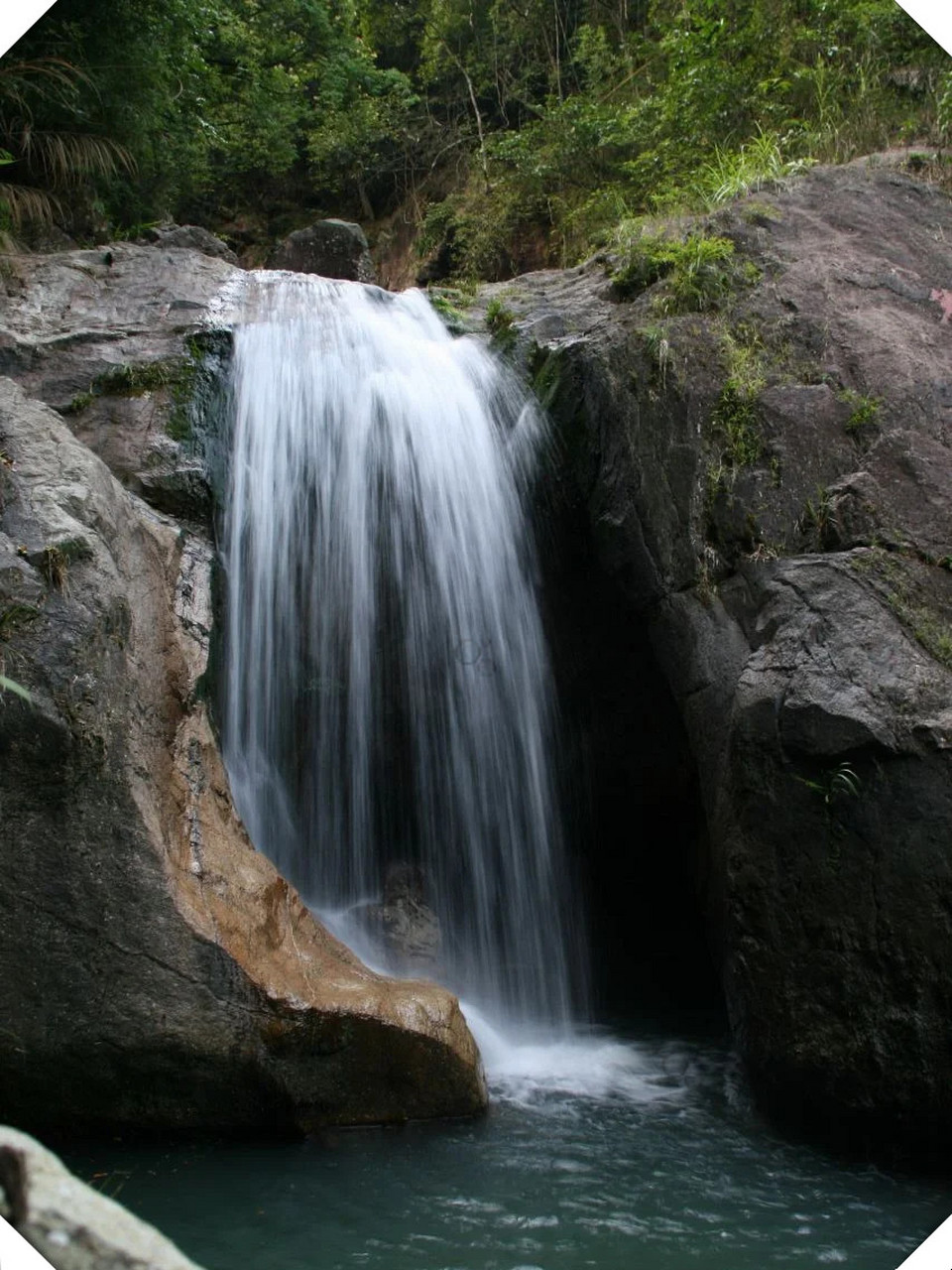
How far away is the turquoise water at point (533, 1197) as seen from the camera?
3.69 metres

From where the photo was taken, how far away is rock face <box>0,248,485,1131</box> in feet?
14.2

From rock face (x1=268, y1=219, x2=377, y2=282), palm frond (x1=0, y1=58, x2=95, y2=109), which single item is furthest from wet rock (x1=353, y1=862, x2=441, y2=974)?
rock face (x1=268, y1=219, x2=377, y2=282)

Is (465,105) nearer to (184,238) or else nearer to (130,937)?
(184,238)

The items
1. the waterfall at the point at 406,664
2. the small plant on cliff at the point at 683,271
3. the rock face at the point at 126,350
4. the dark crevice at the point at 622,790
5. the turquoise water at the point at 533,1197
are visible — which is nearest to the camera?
the turquoise water at the point at 533,1197

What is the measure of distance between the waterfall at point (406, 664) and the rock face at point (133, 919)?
1514mm

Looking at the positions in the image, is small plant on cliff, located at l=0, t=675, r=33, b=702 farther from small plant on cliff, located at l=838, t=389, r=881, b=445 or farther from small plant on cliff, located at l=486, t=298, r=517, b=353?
small plant on cliff, located at l=486, t=298, r=517, b=353

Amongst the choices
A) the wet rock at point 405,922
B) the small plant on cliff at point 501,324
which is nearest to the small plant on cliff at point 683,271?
the small plant on cliff at point 501,324

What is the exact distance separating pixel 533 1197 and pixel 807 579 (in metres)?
3.08

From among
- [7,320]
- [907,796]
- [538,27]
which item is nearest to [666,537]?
[907,796]

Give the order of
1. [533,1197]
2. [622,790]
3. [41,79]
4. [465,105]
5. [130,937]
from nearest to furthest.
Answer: [533,1197]
[130,937]
[622,790]
[41,79]
[465,105]

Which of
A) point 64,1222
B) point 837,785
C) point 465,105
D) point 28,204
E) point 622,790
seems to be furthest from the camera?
point 465,105

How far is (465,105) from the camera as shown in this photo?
16.7 m

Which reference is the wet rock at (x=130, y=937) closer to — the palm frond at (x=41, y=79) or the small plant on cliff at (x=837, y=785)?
the small plant on cliff at (x=837, y=785)

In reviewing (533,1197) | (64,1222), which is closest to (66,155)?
(533,1197)
